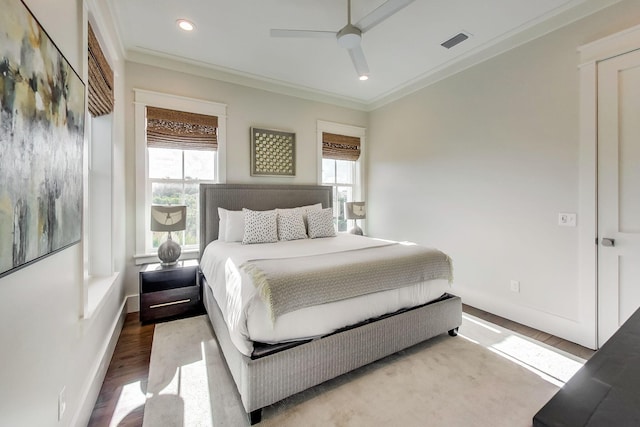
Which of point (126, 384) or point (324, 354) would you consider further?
point (126, 384)

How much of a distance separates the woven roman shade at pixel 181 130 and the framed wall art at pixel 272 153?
0.53 metres

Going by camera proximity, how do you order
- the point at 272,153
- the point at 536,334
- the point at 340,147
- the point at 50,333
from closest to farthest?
the point at 50,333 → the point at 536,334 → the point at 272,153 → the point at 340,147

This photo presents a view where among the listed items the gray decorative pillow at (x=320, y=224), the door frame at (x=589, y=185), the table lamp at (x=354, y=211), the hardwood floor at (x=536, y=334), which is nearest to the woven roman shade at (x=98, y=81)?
the gray decorative pillow at (x=320, y=224)

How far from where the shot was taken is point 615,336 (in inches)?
29.0

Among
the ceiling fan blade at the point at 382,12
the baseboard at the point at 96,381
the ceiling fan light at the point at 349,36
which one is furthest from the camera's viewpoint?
the ceiling fan light at the point at 349,36

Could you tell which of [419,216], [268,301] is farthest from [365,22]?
[419,216]

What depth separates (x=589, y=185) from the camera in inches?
92.1

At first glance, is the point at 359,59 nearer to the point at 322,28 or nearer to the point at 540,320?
the point at 322,28

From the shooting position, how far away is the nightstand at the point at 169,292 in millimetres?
2848

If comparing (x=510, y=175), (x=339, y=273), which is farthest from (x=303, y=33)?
(x=510, y=175)

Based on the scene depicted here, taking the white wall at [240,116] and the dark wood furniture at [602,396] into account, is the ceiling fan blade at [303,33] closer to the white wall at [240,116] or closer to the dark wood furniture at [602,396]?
the white wall at [240,116]

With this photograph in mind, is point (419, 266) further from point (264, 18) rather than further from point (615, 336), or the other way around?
point (264, 18)

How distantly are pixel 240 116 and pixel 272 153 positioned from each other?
0.64 metres

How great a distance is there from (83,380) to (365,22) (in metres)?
2.96
